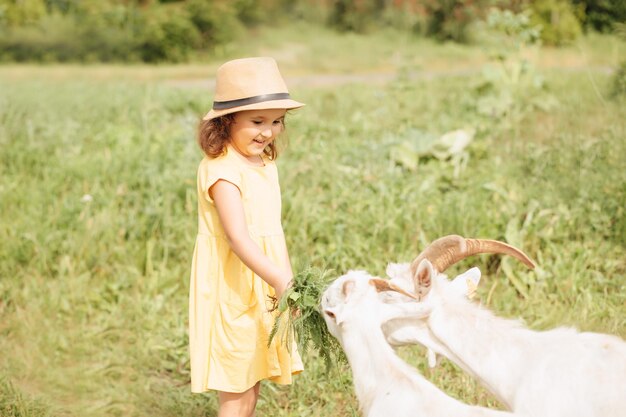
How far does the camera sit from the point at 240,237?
10.3 ft

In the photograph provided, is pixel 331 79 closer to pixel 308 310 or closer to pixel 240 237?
pixel 240 237

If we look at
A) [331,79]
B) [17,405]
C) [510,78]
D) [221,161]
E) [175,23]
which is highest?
[175,23]

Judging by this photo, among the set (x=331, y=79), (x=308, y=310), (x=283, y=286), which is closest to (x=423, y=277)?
(x=308, y=310)

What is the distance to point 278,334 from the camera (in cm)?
335

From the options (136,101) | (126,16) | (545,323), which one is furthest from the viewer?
(126,16)

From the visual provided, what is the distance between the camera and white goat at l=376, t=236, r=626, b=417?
8.14 ft

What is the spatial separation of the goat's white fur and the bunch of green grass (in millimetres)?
340

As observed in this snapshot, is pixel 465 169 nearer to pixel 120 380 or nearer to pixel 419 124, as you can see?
pixel 419 124

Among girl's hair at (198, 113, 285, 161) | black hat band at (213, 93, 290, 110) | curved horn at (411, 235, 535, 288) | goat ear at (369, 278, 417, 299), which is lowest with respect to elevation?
goat ear at (369, 278, 417, 299)

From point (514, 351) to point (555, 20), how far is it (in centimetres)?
1729

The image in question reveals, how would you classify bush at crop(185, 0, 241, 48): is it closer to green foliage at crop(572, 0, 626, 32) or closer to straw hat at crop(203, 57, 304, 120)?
green foliage at crop(572, 0, 626, 32)

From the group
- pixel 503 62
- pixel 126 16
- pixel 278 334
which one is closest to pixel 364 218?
pixel 278 334

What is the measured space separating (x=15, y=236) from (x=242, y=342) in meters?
3.07

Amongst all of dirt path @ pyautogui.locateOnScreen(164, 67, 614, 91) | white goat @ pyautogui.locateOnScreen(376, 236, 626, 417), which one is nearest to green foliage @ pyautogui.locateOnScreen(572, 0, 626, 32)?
dirt path @ pyautogui.locateOnScreen(164, 67, 614, 91)
